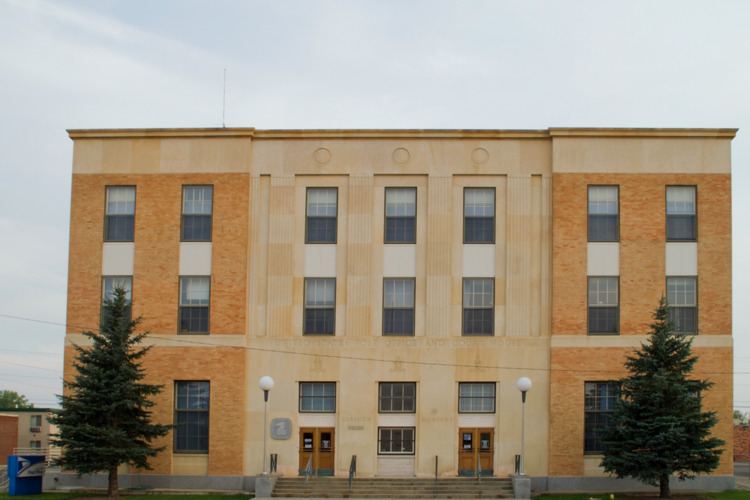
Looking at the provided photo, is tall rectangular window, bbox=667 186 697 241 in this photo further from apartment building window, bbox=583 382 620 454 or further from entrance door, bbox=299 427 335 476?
entrance door, bbox=299 427 335 476

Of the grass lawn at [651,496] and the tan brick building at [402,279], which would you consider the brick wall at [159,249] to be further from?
the grass lawn at [651,496]

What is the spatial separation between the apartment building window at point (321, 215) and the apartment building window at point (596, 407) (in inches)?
432

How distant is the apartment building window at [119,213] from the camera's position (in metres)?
39.8

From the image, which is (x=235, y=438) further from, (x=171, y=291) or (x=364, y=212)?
(x=364, y=212)

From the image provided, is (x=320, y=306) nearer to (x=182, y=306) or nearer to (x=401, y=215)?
(x=401, y=215)

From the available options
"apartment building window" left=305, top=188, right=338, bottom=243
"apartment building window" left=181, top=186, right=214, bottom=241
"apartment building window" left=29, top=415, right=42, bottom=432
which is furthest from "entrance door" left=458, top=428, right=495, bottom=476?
"apartment building window" left=29, top=415, right=42, bottom=432

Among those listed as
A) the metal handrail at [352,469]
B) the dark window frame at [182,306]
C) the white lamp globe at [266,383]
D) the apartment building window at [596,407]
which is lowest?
the metal handrail at [352,469]

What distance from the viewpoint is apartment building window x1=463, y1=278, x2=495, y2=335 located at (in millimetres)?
38781

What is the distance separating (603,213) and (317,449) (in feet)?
44.7

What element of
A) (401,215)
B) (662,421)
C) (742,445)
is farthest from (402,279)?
(742,445)

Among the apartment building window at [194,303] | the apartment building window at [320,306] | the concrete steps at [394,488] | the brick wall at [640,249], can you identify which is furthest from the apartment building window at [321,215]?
the concrete steps at [394,488]

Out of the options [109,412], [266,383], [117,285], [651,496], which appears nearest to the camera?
[109,412]

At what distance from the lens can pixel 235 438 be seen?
1497 inches

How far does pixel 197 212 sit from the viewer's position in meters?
39.5
